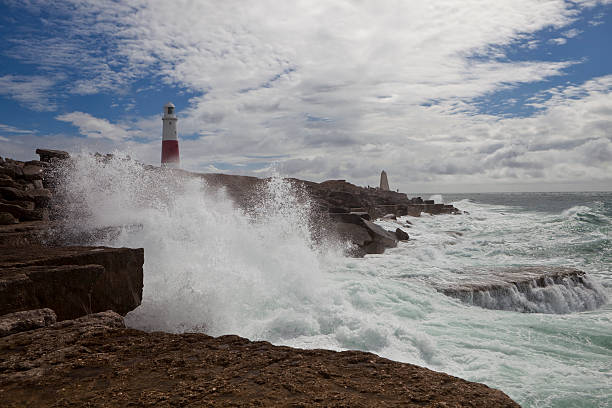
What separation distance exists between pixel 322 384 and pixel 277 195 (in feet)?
41.9

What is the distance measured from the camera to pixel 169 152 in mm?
21062

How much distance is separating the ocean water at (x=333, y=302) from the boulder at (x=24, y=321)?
1791mm

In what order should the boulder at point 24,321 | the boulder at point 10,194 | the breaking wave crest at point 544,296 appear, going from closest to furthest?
the boulder at point 24,321, the boulder at point 10,194, the breaking wave crest at point 544,296

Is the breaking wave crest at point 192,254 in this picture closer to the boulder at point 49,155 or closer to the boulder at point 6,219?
the boulder at point 6,219

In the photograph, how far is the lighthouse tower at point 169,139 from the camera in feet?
69.1

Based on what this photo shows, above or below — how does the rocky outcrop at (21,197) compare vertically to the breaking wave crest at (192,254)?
above

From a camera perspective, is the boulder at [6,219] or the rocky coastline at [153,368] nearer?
the rocky coastline at [153,368]

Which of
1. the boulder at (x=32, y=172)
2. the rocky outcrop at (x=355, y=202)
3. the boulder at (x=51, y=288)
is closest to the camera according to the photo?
the boulder at (x=51, y=288)

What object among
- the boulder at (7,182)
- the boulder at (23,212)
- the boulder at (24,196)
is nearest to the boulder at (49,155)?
the boulder at (7,182)

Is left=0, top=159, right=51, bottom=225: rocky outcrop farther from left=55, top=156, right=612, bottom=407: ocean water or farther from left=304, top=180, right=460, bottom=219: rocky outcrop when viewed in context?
left=304, top=180, right=460, bottom=219: rocky outcrop

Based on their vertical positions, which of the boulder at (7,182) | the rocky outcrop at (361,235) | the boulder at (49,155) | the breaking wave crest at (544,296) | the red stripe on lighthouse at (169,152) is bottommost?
the breaking wave crest at (544,296)

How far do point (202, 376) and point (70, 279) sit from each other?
212cm

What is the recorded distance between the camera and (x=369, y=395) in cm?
170

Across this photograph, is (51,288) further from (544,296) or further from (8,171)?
(544,296)
